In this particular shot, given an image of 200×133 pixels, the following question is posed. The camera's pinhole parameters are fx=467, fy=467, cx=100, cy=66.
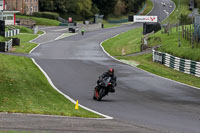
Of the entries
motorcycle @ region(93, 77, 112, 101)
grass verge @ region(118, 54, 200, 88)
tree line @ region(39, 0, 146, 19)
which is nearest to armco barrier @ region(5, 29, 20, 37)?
grass verge @ region(118, 54, 200, 88)

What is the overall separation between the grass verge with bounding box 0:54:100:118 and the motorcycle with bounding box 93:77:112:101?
5.12 ft

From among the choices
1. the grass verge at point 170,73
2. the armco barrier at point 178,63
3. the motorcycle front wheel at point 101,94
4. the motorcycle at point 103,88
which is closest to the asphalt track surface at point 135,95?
the motorcycle front wheel at point 101,94

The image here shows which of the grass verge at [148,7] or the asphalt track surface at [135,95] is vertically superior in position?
the grass verge at [148,7]

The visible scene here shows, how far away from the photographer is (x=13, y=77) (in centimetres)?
2859

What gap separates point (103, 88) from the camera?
22641mm

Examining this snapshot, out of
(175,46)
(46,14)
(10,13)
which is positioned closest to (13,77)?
(175,46)

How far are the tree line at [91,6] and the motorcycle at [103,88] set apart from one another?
104m

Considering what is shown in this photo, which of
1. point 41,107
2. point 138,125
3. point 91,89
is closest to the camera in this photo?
point 138,125

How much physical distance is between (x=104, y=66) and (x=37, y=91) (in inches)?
678

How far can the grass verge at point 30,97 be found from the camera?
17703 mm

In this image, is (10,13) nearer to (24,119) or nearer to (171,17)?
(171,17)

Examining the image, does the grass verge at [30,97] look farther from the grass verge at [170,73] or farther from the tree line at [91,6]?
the tree line at [91,6]

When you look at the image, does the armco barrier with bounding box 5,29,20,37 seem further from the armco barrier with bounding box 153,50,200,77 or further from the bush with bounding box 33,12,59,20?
the bush with bounding box 33,12,59,20

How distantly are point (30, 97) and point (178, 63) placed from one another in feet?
73.0
